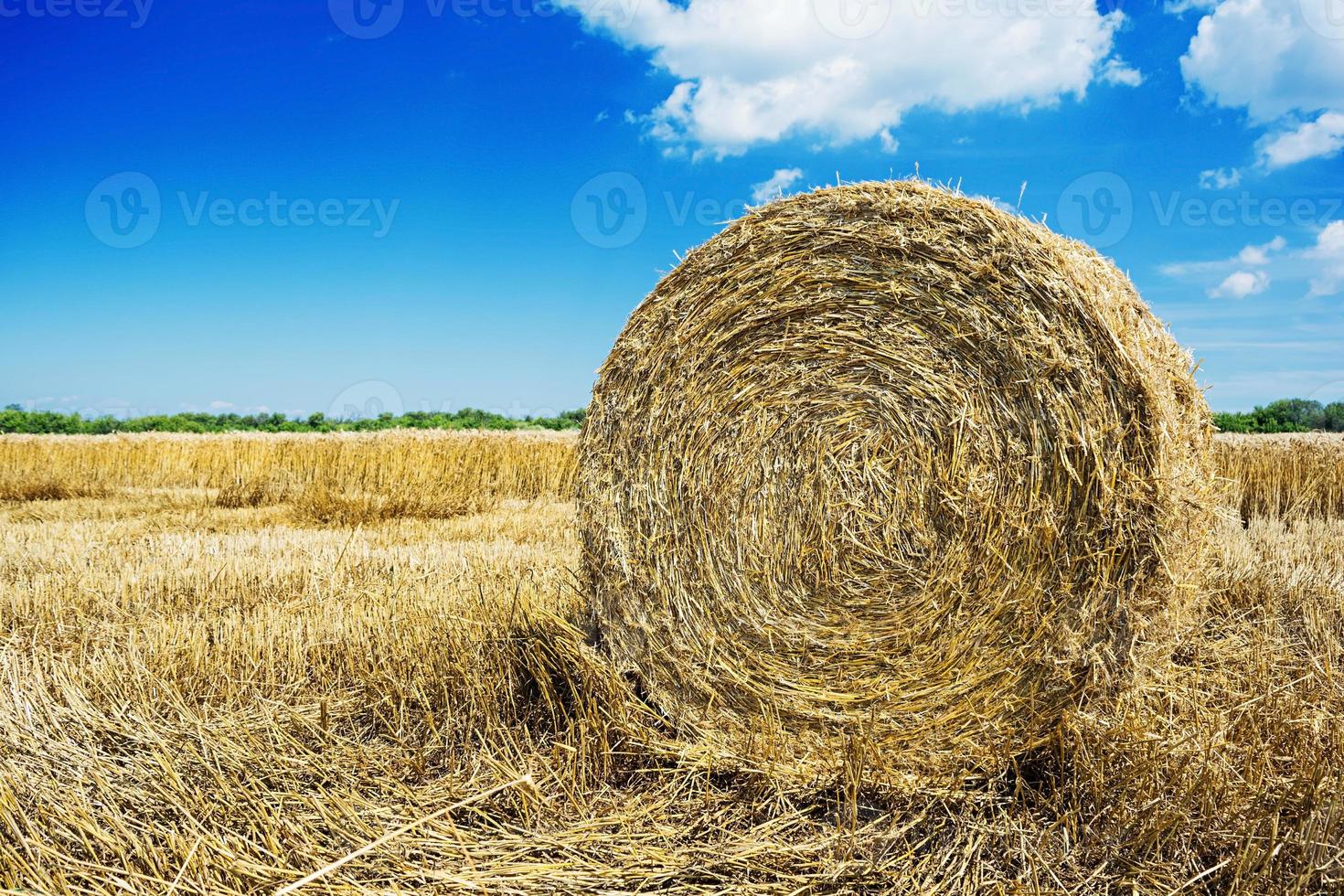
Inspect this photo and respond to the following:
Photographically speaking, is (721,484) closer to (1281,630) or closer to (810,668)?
(810,668)

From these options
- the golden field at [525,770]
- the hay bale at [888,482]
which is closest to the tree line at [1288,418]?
the golden field at [525,770]

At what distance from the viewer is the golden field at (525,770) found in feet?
10.0

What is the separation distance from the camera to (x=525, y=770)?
3744mm

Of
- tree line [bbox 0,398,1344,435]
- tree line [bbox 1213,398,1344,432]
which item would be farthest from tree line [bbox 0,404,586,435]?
tree line [bbox 1213,398,1344,432]

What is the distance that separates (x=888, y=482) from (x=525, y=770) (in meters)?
1.94

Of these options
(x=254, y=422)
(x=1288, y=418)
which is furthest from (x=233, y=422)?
(x=1288, y=418)

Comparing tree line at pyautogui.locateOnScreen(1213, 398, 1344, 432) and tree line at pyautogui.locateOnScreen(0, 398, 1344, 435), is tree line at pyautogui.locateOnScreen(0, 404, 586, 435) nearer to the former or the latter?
tree line at pyautogui.locateOnScreen(0, 398, 1344, 435)

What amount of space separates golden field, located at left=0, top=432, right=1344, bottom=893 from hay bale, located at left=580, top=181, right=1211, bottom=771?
27 centimetres

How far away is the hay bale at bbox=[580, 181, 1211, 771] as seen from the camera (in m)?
3.46

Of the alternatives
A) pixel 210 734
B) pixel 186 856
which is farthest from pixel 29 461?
pixel 186 856

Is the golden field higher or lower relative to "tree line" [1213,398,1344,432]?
lower

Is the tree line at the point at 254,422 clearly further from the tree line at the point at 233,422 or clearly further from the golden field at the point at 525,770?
the golden field at the point at 525,770

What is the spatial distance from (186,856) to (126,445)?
667 inches

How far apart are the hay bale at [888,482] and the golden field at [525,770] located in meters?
0.27
